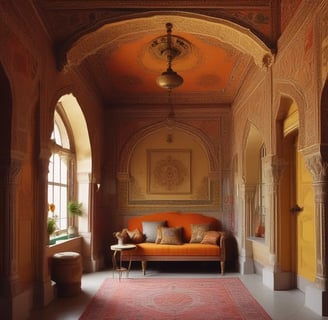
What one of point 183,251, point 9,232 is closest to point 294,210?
point 183,251

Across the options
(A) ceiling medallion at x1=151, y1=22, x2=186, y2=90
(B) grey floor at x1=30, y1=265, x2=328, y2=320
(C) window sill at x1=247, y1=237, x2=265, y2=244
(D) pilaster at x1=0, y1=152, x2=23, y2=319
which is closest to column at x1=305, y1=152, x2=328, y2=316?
(B) grey floor at x1=30, y1=265, x2=328, y2=320

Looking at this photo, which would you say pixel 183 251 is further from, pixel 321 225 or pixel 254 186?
pixel 321 225

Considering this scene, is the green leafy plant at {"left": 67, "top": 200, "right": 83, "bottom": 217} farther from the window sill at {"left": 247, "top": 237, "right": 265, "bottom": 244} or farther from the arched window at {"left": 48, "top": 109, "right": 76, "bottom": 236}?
the window sill at {"left": 247, "top": 237, "right": 265, "bottom": 244}

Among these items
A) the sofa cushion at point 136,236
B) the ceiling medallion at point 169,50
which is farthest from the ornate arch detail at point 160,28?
the sofa cushion at point 136,236

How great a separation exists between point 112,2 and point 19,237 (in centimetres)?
365

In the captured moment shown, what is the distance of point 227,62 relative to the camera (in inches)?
333

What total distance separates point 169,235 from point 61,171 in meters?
2.96

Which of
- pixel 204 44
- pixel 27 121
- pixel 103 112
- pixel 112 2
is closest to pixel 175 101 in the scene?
pixel 103 112

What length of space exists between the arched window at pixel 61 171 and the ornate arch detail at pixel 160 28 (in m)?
2.19

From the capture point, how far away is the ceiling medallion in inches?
255

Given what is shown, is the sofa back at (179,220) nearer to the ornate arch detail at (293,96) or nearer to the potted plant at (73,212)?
the potted plant at (73,212)

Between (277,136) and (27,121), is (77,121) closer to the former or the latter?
(27,121)

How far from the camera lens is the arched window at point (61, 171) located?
27.6ft

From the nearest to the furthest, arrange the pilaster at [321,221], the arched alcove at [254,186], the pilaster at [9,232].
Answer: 1. the pilaster at [9,232]
2. the pilaster at [321,221]
3. the arched alcove at [254,186]
